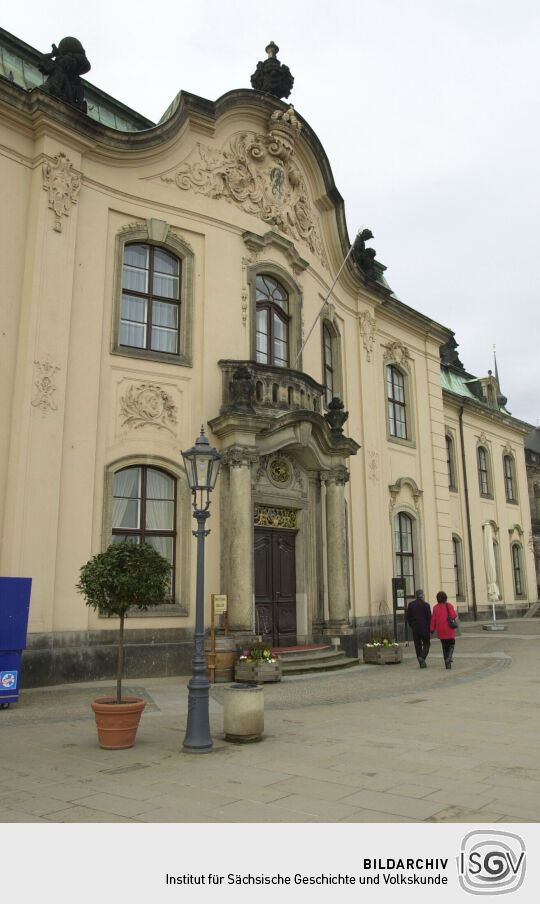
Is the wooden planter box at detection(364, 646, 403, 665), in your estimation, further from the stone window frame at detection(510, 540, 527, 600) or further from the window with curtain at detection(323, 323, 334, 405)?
the stone window frame at detection(510, 540, 527, 600)

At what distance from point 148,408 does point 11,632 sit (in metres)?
5.33

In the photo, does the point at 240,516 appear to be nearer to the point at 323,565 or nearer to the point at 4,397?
the point at 323,565

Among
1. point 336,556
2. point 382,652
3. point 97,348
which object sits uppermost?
point 97,348

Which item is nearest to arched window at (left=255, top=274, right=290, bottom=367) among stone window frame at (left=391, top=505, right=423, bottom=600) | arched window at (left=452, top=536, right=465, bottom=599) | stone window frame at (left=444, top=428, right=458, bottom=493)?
stone window frame at (left=391, top=505, right=423, bottom=600)

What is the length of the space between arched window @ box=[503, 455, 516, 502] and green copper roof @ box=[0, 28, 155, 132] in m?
23.1

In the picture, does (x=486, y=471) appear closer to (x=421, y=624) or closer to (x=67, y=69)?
(x=421, y=624)

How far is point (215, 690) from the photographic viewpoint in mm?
12039

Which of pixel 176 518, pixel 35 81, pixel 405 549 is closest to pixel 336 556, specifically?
pixel 176 518

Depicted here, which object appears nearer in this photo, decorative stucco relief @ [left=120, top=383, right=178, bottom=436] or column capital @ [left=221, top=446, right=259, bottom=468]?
decorative stucco relief @ [left=120, top=383, right=178, bottom=436]

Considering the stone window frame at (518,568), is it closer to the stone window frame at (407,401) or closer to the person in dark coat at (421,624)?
the stone window frame at (407,401)

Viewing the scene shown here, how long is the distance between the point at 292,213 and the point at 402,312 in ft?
20.0

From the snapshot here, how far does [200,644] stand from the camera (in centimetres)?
778

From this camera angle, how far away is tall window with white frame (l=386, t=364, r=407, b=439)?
72.7 feet
